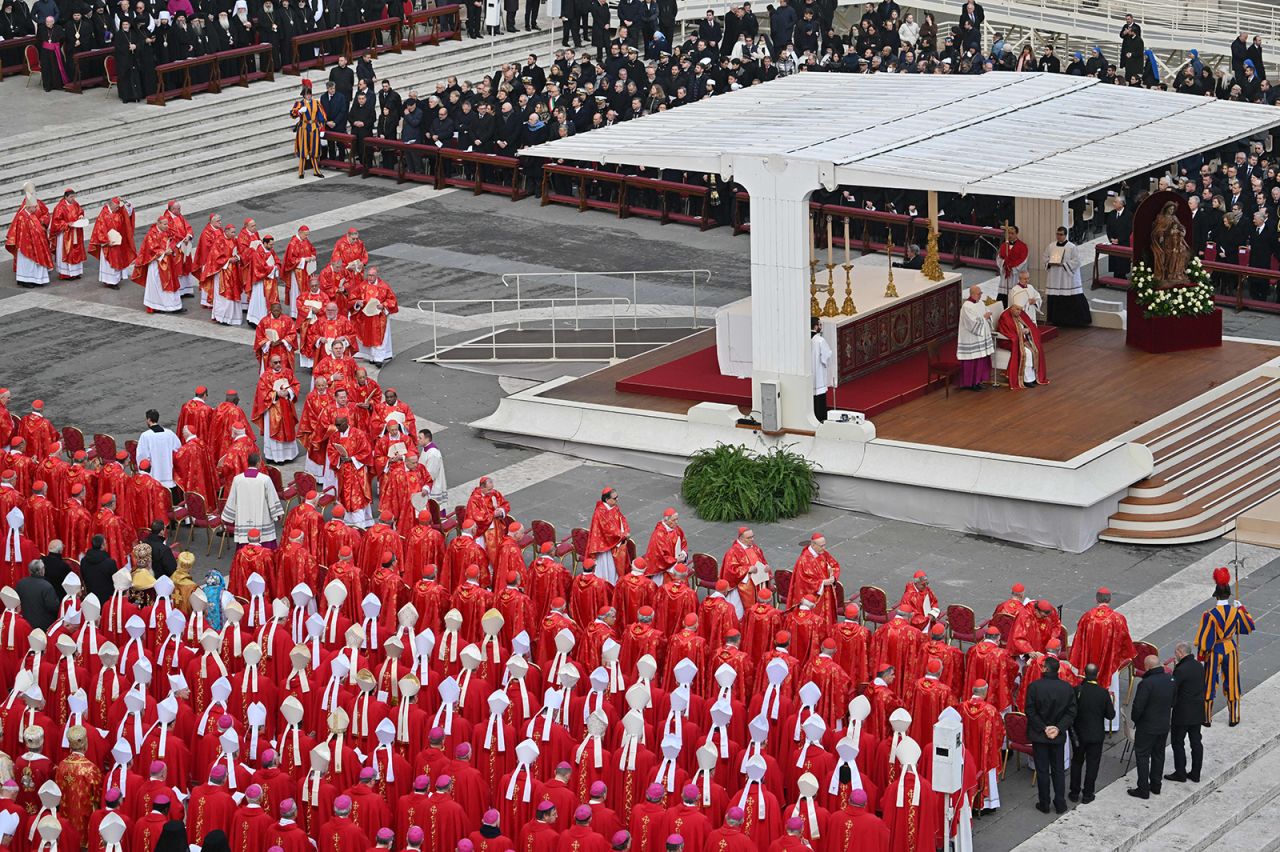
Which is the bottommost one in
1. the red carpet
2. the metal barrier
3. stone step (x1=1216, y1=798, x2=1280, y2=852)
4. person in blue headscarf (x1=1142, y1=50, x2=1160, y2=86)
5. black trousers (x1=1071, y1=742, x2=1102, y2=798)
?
stone step (x1=1216, y1=798, x2=1280, y2=852)

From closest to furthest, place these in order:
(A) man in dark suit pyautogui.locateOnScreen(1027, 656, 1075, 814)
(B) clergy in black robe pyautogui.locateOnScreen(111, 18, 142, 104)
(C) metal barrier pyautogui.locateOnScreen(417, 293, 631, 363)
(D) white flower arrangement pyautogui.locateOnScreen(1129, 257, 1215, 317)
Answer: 1. (A) man in dark suit pyautogui.locateOnScreen(1027, 656, 1075, 814)
2. (D) white flower arrangement pyautogui.locateOnScreen(1129, 257, 1215, 317)
3. (C) metal barrier pyautogui.locateOnScreen(417, 293, 631, 363)
4. (B) clergy in black robe pyautogui.locateOnScreen(111, 18, 142, 104)

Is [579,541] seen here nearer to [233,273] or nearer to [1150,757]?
[1150,757]

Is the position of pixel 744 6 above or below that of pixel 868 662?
above

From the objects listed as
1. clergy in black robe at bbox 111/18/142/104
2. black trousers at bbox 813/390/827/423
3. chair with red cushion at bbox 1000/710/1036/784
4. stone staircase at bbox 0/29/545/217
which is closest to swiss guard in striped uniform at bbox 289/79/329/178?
stone staircase at bbox 0/29/545/217

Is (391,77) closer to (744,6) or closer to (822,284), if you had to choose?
(744,6)

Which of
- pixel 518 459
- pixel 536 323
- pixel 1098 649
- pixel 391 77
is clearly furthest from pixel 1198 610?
pixel 391 77

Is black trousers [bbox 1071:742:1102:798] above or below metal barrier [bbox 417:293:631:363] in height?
below

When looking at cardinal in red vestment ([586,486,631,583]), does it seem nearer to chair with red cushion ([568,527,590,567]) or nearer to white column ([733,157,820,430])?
chair with red cushion ([568,527,590,567])

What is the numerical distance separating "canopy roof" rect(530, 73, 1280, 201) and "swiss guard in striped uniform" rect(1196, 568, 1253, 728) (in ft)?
17.7

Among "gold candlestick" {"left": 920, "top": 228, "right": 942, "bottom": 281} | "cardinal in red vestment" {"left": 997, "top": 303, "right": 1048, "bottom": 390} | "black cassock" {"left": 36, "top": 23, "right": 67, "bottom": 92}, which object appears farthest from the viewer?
"black cassock" {"left": 36, "top": 23, "right": 67, "bottom": 92}

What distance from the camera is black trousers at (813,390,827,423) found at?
27328mm

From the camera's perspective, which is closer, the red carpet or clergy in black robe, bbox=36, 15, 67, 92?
the red carpet

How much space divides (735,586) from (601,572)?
71.0 inches

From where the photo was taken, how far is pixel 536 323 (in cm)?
3388
